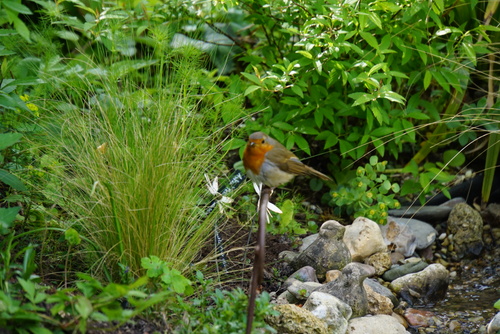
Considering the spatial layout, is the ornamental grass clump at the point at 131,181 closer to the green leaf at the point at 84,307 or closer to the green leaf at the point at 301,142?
the green leaf at the point at 84,307

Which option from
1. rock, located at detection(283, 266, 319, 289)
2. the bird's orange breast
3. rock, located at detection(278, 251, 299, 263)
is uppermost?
the bird's orange breast

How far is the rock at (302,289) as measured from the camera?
3.50m

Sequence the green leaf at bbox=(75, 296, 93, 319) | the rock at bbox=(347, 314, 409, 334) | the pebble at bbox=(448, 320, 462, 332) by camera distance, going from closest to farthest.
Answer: the green leaf at bbox=(75, 296, 93, 319) < the rock at bbox=(347, 314, 409, 334) < the pebble at bbox=(448, 320, 462, 332)

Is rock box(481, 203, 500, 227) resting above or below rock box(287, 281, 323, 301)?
below

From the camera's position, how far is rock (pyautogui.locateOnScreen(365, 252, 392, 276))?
4.19 meters

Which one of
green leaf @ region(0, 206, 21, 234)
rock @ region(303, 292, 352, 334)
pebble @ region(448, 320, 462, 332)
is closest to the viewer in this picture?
green leaf @ region(0, 206, 21, 234)

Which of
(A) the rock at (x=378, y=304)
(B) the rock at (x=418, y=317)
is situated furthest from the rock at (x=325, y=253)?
(B) the rock at (x=418, y=317)

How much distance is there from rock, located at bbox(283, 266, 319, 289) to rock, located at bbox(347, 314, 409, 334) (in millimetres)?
414

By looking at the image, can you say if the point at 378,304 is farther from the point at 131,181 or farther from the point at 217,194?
the point at 131,181

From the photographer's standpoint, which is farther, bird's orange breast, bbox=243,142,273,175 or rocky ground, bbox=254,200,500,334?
rocky ground, bbox=254,200,500,334

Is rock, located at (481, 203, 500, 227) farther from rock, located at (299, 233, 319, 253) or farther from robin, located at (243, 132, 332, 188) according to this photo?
robin, located at (243, 132, 332, 188)

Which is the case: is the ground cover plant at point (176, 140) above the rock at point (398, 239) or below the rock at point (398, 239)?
above

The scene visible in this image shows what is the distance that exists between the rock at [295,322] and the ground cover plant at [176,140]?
25 cm

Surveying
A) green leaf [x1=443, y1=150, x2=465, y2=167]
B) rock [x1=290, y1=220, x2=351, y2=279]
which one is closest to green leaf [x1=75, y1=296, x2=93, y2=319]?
rock [x1=290, y1=220, x2=351, y2=279]
